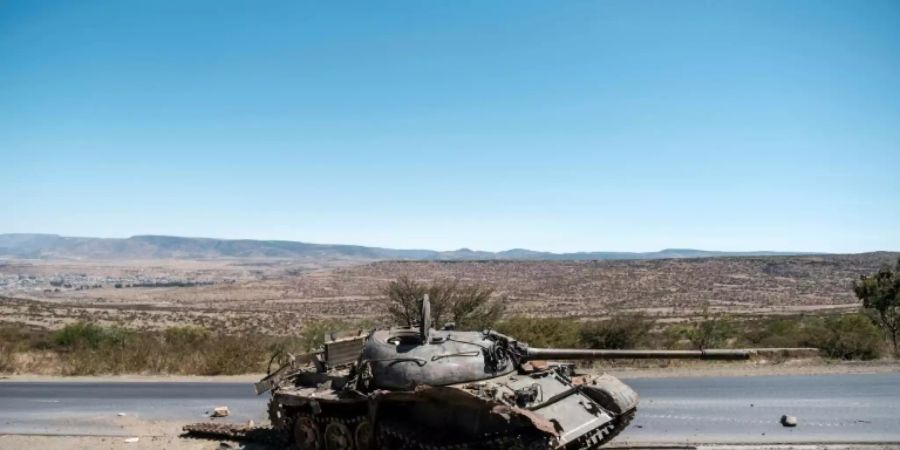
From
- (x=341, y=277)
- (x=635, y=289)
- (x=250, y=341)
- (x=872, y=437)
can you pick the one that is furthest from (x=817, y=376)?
(x=341, y=277)

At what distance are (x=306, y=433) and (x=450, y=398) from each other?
2.99 metres

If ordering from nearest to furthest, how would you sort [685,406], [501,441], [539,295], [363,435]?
[501,441] → [363,435] → [685,406] → [539,295]

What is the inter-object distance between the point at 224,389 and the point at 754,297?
6195 cm

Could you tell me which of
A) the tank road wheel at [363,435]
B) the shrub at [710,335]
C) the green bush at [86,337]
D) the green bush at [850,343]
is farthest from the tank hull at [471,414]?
the green bush at [86,337]

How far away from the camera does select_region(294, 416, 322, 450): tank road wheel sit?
34.4 ft

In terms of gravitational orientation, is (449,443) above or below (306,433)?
above

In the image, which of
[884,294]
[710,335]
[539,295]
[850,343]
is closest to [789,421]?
[850,343]

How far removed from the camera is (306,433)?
34.8 ft

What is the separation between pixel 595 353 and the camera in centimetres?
1139

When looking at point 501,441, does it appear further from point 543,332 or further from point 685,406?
point 543,332

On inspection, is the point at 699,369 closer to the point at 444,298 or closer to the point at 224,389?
the point at 444,298

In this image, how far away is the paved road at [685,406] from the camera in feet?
37.7

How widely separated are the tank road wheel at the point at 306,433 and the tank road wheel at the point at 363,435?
3.00 feet

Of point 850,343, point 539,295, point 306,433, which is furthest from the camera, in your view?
point 539,295
